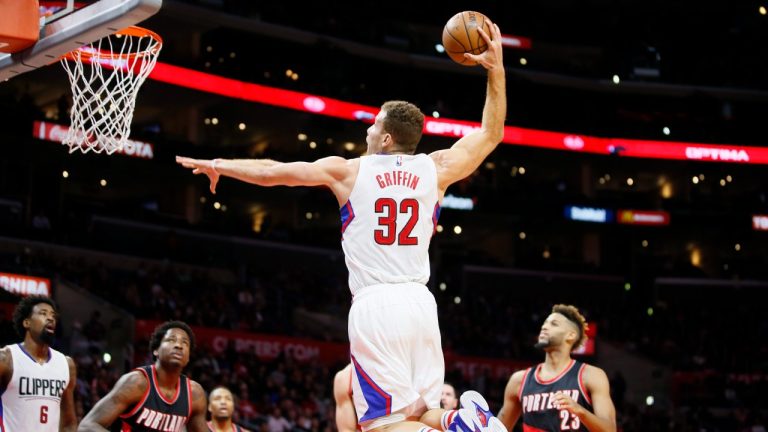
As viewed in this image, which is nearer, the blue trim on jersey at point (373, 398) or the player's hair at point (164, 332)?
the blue trim on jersey at point (373, 398)

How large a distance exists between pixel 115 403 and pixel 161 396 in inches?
14.9

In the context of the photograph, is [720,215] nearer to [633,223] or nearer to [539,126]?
[633,223]

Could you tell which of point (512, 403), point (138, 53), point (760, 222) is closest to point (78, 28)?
point (138, 53)

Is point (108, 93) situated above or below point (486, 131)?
above

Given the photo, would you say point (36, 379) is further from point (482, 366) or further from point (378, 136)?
point (482, 366)

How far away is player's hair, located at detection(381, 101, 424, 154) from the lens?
600 centimetres

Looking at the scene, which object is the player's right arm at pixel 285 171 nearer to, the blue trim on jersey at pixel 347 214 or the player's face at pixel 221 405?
Answer: the blue trim on jersey at pixel 347 214

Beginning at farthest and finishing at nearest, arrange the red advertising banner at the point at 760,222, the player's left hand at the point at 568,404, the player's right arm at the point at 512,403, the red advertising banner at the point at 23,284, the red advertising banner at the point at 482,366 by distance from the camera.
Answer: the red advertising banner at the point at 760,222 → the red advertising banner at the point at 482,366 → the red advertising banner at the point at 23,284 → the player's right arm at the point at 512,403 → the player's left hand at the point at 568,404

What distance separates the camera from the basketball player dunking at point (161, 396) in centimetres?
796

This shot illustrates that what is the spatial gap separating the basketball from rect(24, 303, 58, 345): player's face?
442 centimetres

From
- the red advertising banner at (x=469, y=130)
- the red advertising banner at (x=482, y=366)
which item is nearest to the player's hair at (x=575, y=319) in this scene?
the red advertising banner at (x=482, y=366)

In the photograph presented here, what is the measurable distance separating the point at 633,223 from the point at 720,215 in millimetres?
3250

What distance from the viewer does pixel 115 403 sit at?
26.0 ft

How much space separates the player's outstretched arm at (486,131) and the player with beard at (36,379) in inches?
168
